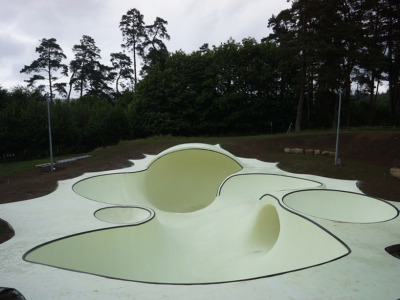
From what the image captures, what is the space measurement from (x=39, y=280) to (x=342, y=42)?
26.2 m

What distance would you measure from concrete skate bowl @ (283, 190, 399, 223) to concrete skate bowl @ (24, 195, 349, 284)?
92 centimetres

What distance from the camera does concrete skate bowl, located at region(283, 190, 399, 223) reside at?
7.86 meters

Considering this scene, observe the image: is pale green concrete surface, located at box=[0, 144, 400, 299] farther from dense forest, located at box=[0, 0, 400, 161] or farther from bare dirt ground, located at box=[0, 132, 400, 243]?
dense forest, located at box=[0, 0, 400, 161]

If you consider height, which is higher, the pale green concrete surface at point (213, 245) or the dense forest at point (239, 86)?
the dense forest at point (239, 86)

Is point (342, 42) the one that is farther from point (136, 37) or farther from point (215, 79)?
point (136, 37)

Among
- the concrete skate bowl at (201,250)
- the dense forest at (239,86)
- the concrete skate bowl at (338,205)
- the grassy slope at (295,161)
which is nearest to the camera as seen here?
the concrete skate bowl at (201,250)

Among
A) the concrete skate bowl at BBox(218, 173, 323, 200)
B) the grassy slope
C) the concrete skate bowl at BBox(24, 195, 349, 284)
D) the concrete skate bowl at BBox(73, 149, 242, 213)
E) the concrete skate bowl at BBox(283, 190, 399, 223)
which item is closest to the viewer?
the concrete skate bowl at BBox(24, 195, 349, 284)

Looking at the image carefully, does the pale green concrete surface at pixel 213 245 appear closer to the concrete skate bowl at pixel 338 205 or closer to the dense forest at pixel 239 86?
the concrete skate bowl at pixel 338 205

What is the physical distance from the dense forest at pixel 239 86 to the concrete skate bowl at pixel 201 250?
16883 mm

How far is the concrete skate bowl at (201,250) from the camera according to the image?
215 inches

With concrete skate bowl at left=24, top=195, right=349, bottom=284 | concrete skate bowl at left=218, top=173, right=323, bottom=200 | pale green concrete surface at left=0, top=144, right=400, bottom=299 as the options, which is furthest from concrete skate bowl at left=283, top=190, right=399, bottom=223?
concrete skate bowl at left=218, top=173, right=323, bottom=200

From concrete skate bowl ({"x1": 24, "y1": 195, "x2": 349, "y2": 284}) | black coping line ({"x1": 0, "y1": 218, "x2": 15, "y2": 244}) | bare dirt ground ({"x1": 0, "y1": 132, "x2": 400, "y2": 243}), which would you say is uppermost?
bare dirt ground ({"x1": 0, "y1": 132, "x2": 400, "y2": 243})

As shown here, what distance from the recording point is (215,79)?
28812 millimetres

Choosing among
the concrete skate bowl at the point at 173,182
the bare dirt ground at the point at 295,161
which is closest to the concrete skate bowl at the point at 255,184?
the concrete skate bowl at the point at 173,182
